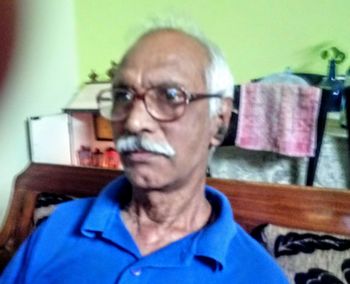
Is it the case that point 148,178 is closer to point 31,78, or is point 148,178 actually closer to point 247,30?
point 31,78

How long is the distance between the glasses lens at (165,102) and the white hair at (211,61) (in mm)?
67

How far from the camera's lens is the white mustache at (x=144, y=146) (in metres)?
0.88

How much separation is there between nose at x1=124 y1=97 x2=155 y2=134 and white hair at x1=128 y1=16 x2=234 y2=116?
132mm

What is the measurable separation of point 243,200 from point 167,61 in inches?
20.5

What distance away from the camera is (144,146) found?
2.89 feet

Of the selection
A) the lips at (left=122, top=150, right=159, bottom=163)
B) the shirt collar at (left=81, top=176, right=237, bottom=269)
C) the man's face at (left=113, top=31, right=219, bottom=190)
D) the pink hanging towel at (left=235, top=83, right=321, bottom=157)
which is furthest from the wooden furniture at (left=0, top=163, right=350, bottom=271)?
the pink hanging towel at (left=235, top=83, right=321, bottom=157)

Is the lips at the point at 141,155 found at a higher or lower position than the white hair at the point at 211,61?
lower

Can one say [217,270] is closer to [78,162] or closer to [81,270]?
[81,270]

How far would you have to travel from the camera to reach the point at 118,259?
93 centimetres

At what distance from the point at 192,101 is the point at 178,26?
167 mm

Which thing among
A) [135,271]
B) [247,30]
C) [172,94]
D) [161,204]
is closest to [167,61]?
[172,94]

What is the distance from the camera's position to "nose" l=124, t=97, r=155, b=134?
0.89m

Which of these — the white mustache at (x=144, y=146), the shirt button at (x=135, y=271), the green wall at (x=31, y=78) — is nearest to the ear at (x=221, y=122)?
the white mustache at (x=144, y=146)

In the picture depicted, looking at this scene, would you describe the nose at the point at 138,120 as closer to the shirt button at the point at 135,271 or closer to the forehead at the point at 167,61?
the forehead at the point at 167,61
